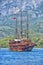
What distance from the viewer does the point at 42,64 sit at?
341ft

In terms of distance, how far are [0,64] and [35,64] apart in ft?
32.8

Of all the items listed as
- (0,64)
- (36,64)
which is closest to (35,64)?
(36,64)

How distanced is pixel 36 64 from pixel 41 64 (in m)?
1.66

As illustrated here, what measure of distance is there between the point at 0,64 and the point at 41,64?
1172cm

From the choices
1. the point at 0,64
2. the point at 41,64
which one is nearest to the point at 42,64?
the point at 41,64

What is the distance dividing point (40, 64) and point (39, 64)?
26 centimetres

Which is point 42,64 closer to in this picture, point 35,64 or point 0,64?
point 35,64

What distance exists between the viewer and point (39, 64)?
10362 cm

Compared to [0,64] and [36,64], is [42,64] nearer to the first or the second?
[36,64]

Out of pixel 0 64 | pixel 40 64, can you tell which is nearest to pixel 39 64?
pixel 40 64

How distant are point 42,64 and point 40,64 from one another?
0.70 m

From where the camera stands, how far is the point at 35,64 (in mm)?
104250

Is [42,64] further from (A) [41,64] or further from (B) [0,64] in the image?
(B) [0,64]

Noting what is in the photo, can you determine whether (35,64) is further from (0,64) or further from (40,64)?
(0,64)
